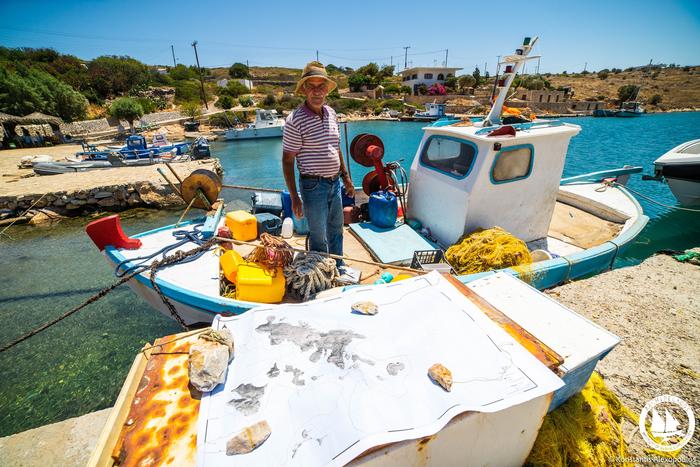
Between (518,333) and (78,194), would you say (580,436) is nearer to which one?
(518,333)

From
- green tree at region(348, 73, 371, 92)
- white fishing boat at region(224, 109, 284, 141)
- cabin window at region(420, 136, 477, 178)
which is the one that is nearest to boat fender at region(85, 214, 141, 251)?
cabin window at region(420, 136, 477, 178)

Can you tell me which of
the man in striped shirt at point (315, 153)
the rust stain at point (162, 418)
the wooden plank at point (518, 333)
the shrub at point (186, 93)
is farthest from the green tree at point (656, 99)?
the rust stain at point (162, 418)

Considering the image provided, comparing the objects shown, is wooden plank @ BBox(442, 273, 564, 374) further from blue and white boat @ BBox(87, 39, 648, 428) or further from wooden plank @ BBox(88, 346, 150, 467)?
wooden plank @ BBox(88, 346, 150, 467)

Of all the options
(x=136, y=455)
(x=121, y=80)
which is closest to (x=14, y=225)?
(x=136, y=455)

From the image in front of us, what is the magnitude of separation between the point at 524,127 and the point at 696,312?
9.65 feet

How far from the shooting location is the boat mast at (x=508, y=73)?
400cm

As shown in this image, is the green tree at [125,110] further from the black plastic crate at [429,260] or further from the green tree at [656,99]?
the green tree at [656,99]

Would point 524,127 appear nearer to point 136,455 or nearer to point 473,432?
point 473,432

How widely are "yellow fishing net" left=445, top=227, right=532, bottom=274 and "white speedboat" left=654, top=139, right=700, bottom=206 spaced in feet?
27.4

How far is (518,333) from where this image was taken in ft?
5.81

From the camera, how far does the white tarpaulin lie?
3.94ft

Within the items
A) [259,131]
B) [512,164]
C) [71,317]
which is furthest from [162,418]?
[259,131]

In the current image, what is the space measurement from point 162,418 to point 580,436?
2.46 meters

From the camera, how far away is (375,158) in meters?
4.78
